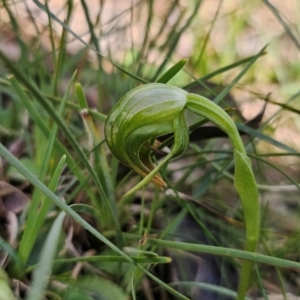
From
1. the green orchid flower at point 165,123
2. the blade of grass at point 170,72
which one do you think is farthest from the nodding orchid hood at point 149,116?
the blade of grass at point 170,72

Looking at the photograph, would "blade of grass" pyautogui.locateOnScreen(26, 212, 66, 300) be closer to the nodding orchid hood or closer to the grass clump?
the grass clump

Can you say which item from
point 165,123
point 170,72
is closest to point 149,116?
point 165,123

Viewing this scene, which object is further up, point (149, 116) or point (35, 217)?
point (149, 116)

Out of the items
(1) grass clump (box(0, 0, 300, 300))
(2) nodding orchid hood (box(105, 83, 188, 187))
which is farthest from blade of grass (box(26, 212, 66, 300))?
(2) nodding orchid hood (box(105, 83, 188, 187))

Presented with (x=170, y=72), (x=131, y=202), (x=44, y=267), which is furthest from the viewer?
(x=131, y=202)

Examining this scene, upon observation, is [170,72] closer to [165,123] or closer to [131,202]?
[165,123]

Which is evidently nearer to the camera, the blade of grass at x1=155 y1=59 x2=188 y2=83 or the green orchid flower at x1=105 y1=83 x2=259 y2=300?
the green orchid flower at x1=105 y1=83 x2=259 y2=300

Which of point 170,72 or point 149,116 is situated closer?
point 149,116

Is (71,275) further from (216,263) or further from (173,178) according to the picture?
(173,178)
